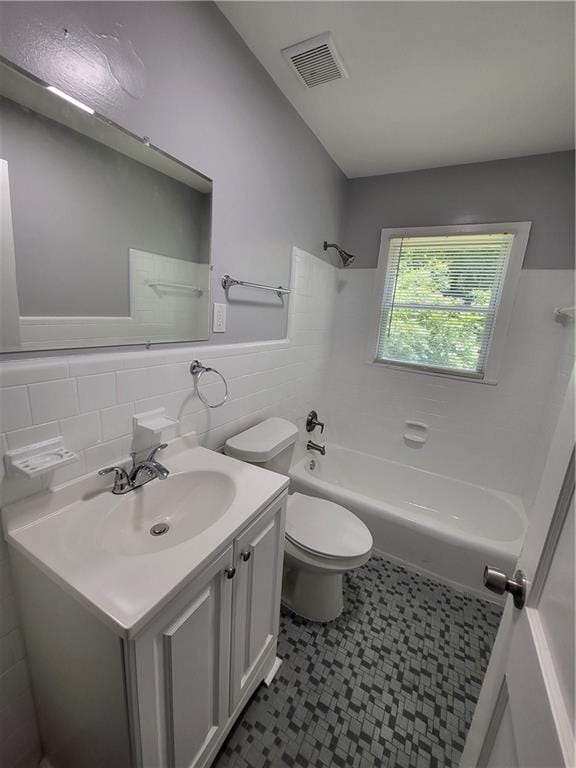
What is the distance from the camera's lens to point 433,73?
1.31 meters

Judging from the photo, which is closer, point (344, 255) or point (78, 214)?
point (78, 214)

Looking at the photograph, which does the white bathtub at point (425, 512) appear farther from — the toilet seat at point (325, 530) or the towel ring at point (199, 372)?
the towel ring at point (199, 372)

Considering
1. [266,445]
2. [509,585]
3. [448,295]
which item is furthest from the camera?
[448,295]

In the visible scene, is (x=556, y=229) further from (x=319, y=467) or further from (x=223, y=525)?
(x=223, y=525)

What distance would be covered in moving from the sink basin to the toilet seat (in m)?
0.58

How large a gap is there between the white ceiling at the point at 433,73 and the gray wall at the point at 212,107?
5.7 inches

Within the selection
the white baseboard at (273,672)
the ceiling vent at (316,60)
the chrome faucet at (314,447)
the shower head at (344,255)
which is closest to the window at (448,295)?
the shower head at (344,255)

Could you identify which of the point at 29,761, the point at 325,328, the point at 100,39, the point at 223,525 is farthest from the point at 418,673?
the point at 100,39

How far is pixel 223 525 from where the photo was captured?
2.83 ft

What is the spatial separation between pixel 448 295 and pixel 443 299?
0.04 meters

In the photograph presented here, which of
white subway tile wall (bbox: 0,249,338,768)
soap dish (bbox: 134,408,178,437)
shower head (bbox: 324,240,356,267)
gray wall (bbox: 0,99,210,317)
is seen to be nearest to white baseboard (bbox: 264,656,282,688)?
white subway tile wall (bbox: 0,249,338,768)

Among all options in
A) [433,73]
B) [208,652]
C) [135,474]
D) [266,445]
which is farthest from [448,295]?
[208,652]

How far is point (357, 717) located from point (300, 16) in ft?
8.48

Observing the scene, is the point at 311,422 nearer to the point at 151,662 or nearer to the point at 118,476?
the point at 118,476
